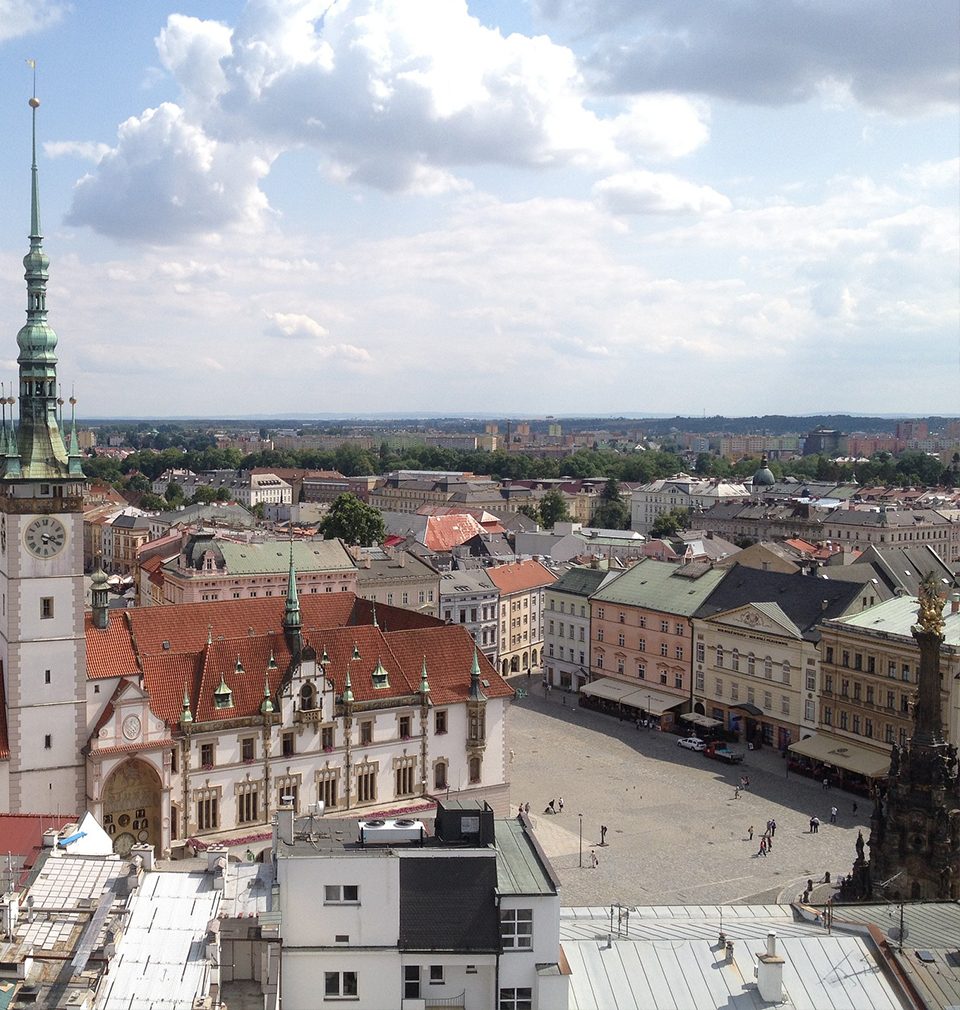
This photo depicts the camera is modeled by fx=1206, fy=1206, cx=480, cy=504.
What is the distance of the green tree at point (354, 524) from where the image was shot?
498 ft

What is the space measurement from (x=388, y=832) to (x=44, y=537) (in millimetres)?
31300

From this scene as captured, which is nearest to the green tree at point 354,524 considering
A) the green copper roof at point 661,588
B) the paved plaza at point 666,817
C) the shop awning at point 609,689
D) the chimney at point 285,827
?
the green copper roof at point 661,588

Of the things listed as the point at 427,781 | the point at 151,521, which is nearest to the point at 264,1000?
the point at 427,781

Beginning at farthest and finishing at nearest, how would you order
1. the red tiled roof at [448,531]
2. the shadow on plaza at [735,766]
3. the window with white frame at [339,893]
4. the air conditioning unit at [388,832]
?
the red tiled roof at [448,531] < the shadow on plaza at [735,766] < the air conditioning unit at [388,832] < the window with white frame at [339,893]

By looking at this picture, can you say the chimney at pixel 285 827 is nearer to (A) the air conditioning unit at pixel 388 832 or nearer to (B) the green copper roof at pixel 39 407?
(A) the air conditioning unit at pixel 388 832

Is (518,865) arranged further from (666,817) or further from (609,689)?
(609,689)

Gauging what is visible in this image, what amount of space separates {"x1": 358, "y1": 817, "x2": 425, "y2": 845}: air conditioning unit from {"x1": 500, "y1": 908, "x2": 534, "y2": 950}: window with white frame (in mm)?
2898

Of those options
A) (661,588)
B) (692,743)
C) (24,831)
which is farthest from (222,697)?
(661,588)

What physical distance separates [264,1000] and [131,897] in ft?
15.0

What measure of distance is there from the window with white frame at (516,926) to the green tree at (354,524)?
124 m

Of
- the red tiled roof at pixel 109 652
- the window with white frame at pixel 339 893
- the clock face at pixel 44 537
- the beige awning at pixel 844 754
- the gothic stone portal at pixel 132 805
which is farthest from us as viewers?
the beige awning at pixel 844 754

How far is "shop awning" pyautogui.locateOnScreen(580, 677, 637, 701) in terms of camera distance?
303 ft

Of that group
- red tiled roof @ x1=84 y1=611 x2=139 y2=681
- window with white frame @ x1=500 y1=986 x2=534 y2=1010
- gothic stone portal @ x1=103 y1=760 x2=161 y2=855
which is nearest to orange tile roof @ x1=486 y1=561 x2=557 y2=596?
red tiled roof @ x1=84 y1=611 x2=139 y2=681

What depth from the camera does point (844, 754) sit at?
73.0 meters
